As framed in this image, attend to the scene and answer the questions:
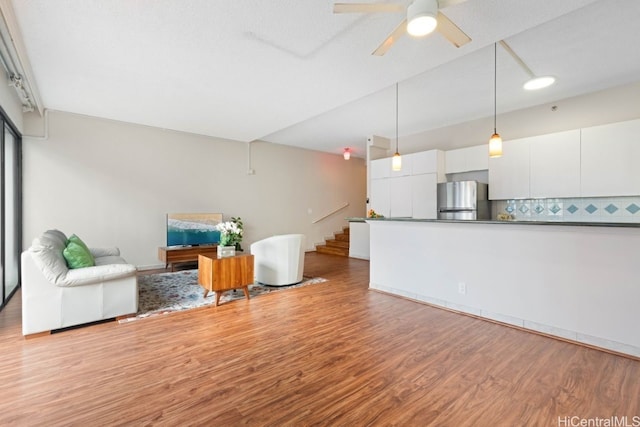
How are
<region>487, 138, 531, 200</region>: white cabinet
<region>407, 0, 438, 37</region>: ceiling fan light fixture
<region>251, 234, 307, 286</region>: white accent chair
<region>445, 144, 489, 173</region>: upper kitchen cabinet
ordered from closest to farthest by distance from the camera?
<region>407, 0, 438, 37</region>: ceiling fan light fixture < <region>251, 234, 307, 286</region>: white accent chair < <region>487, 138, 531, 200</region>: white cabinet < <region>445, 144, 489, 173</region>: upper kitchen cabinet

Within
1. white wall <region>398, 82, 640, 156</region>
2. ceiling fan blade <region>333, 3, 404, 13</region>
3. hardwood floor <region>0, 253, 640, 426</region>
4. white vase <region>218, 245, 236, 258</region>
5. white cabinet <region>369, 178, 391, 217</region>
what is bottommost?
hardwood floor <region>0, 253, 640, 426</region>

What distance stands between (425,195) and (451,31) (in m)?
3.96

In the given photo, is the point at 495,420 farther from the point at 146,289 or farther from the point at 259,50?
the point at 146,289

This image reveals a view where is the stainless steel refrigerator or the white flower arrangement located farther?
the stainless steel refrigerator

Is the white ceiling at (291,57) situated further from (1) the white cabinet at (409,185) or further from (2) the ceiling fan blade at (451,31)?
(1) the white cabinet at (409,185)

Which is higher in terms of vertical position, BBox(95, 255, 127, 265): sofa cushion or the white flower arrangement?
the white flower arrangement

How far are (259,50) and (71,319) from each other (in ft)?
10.5

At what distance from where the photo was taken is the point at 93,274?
2.86 metres

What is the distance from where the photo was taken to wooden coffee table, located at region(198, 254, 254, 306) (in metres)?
3.55

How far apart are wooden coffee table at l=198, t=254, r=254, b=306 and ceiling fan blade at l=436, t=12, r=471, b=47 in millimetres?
3143

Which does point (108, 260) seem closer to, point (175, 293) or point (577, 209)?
point (175, 293)

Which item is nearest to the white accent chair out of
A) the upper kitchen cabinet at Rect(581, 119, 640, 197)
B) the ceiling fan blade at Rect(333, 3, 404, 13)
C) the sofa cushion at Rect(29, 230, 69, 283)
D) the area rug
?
the area rug

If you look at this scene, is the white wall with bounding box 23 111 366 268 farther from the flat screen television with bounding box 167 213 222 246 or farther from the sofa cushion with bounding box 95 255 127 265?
the sofa cushion with bounding box 95 255 127 265

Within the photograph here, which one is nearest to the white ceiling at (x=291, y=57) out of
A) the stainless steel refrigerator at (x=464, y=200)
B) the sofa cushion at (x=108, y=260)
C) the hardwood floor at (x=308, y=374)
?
the stainless steel refrigerator at (x=464, y=200)
